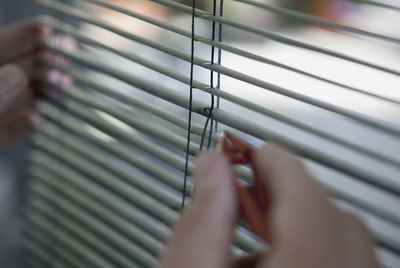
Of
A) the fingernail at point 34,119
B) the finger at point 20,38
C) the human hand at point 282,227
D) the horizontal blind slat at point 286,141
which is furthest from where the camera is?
the fingernail at point 34,119

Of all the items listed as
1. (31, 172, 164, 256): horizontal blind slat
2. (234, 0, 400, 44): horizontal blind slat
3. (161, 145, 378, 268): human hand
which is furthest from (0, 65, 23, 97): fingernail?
Result: (161, 145, 378, 268): human hand

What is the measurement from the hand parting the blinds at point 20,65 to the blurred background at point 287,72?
232mm

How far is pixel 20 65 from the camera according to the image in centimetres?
110

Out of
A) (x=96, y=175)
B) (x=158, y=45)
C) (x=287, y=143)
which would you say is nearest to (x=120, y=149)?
(x=96, y=175)

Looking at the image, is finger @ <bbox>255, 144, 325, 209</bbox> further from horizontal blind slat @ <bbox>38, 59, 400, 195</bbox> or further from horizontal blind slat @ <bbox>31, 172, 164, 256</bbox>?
horizontal blind slat @ <bbox>31, 172, 164, 256</bbox>

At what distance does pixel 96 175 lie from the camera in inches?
41.0

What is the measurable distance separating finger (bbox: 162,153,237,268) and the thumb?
2.17 feet

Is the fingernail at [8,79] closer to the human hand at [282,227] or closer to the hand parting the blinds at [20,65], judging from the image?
the hand parting the blinds at [20,65]

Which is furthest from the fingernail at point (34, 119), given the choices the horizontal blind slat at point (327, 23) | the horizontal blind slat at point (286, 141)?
the horizontal blind slat at point (327, 23)

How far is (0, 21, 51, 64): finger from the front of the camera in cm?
108

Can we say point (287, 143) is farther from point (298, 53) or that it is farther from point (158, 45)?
point (298, 53)

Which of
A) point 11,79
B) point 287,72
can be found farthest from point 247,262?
point 287,72

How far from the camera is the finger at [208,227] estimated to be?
0.45 meters

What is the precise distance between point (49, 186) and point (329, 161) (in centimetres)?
71
